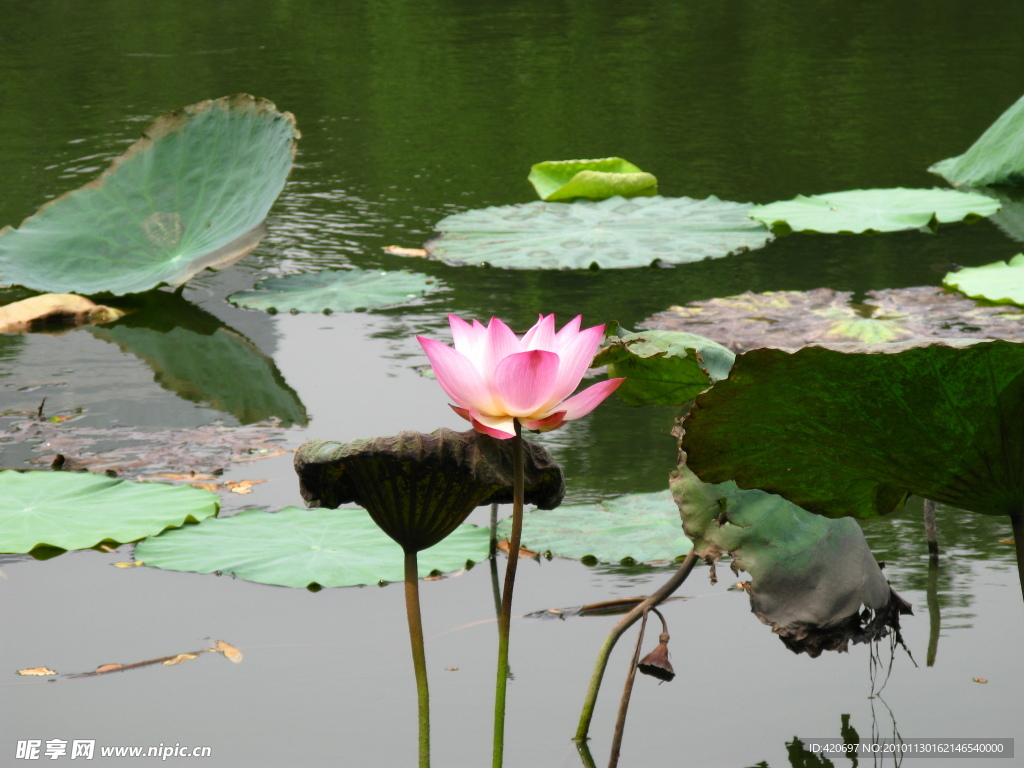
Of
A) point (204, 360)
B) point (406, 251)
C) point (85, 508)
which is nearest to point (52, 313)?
point (204, 360)

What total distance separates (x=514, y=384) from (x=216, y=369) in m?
1.83

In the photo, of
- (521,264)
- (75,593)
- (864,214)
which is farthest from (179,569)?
(864,214)

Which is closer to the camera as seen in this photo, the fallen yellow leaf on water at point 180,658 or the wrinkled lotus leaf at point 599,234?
the fallen yellow leaf on water at point 180,658

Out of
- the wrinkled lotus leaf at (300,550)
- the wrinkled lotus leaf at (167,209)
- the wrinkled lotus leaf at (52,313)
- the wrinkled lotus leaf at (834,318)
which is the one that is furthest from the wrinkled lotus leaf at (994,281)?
the wrinkled lotus leaf at (52,313)

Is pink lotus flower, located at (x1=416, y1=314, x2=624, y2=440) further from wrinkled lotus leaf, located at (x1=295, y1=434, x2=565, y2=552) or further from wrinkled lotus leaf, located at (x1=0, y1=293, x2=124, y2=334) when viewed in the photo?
wrinkled lotus leaf, located at (x1=0, y1=293, x2=124, y2=334)

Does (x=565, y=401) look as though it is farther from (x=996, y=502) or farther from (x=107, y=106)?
(x=107, y=106)

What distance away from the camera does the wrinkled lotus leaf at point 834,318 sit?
8.38ft

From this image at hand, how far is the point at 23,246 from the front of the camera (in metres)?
3.10

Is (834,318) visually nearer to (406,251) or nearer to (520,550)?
(520,550)

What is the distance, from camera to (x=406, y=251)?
138 inches

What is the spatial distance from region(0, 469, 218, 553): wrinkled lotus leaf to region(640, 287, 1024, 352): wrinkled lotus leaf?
1.23m

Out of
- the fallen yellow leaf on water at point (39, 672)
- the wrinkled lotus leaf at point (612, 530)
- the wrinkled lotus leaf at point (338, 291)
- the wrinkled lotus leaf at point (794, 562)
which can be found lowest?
the wrinkled lotus leaf at point (338, 291)

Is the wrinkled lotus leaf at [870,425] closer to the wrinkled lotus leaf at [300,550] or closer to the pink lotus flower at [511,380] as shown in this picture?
the pink lotus flower at [511,380]

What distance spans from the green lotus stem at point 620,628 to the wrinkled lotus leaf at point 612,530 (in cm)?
35
